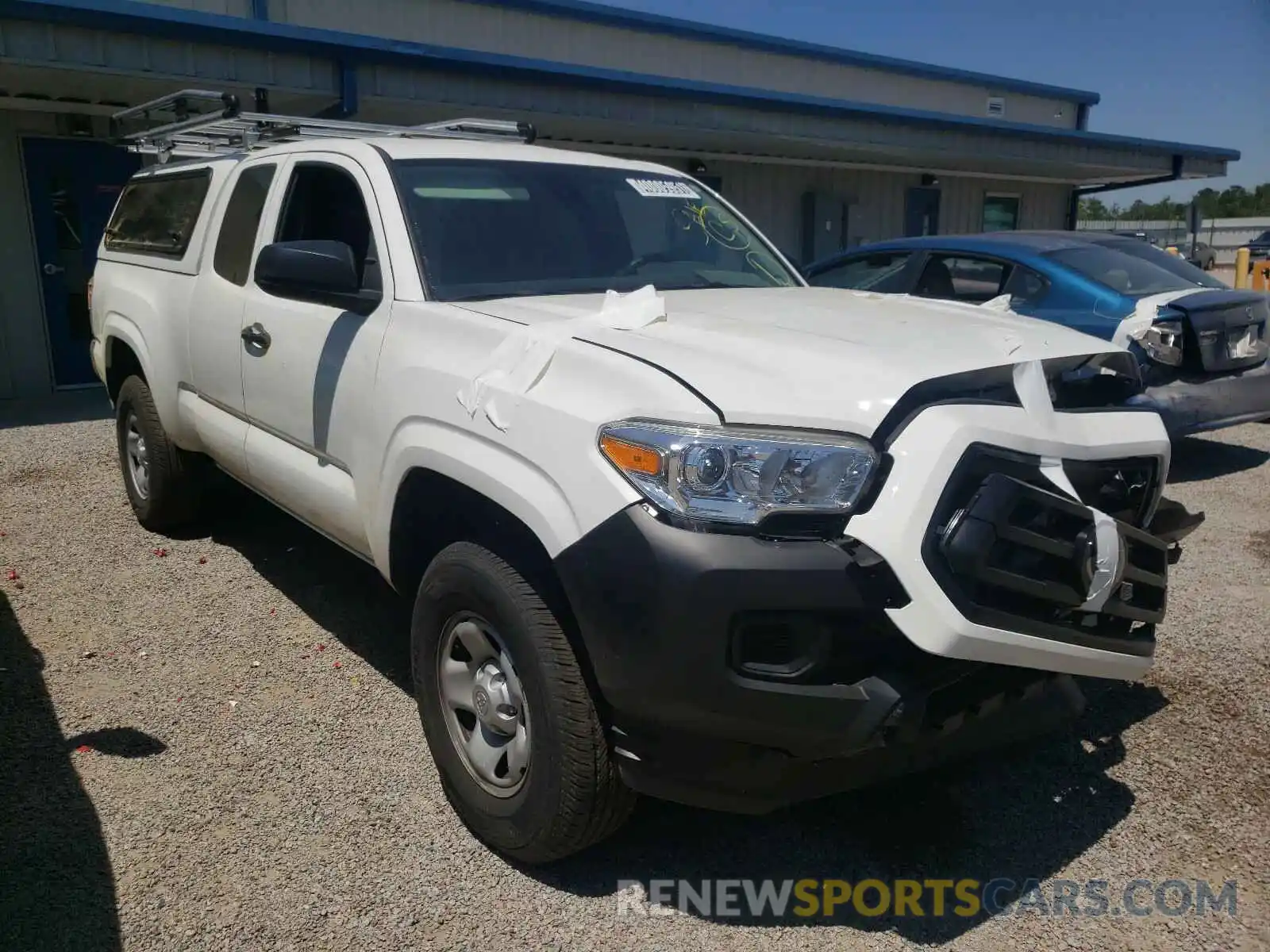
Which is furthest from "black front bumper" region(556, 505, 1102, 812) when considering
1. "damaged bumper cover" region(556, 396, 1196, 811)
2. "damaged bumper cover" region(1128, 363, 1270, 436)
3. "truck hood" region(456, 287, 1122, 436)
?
"damaged bumper cover" region(1128, 363, 1270, 436)

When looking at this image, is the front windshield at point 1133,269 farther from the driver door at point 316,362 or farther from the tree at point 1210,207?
the tree at point 1210,207

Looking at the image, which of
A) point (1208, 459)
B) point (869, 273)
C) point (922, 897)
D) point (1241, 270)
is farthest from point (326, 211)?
point (1241, 270)

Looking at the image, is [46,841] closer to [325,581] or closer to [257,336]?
[257,336]

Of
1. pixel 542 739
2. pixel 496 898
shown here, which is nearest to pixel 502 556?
pixel 542 739

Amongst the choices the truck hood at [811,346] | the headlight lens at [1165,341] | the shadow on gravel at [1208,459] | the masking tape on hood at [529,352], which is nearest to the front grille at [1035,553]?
the truck hood at [811,346]

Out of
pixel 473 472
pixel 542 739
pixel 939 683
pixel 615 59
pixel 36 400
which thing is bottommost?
pixel 36 400

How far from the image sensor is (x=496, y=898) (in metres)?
2.74

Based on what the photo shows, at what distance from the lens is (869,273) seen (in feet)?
26.0

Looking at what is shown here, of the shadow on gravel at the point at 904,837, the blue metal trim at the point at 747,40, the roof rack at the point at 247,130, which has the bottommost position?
the shadow on gravel at the point at 904,837

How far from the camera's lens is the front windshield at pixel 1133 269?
686cm

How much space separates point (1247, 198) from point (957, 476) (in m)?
95.1

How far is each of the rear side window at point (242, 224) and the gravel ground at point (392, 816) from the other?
5.15ft

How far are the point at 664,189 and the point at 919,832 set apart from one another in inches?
106

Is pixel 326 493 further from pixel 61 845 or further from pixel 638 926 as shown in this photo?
pixel 638 926
